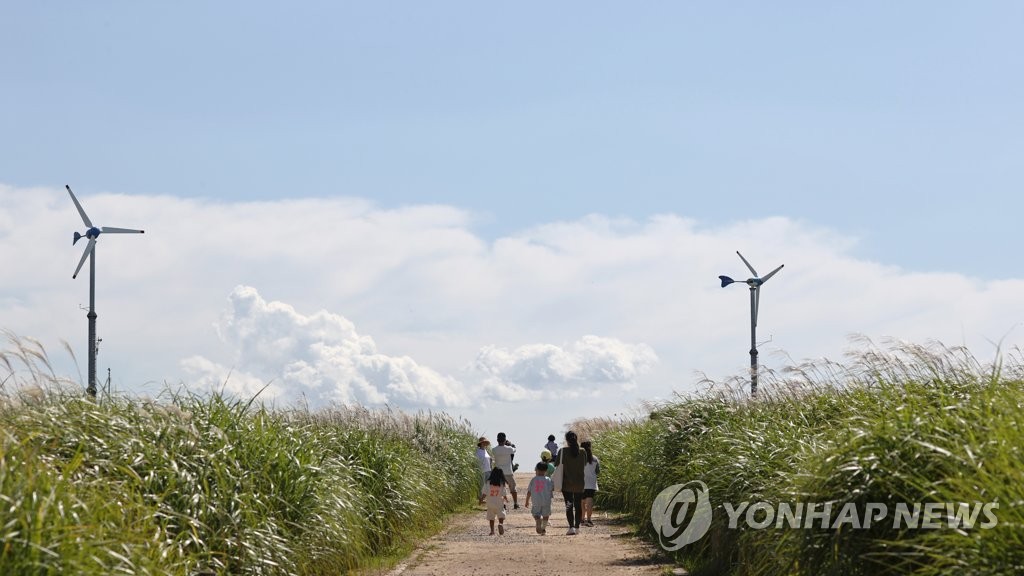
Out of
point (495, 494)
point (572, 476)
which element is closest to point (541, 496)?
point (572, 476)

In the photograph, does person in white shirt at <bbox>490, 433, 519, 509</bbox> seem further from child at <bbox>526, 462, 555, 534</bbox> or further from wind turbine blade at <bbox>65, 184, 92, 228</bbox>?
wind turbine blade at <bbox>65, 184, 92, 228</bbox>

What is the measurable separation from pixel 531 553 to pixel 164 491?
794 cm

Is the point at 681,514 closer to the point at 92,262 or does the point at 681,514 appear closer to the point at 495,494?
the point at 495,494

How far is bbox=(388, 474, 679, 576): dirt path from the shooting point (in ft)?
45.1

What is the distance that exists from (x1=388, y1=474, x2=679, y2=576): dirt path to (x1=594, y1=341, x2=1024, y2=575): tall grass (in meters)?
1.21

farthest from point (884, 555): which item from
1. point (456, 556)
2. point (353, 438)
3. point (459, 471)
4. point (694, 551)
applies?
point (459, 471)

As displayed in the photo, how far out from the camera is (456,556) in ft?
50.8

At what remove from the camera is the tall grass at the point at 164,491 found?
6445 mm

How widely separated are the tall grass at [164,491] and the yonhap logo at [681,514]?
411 cm

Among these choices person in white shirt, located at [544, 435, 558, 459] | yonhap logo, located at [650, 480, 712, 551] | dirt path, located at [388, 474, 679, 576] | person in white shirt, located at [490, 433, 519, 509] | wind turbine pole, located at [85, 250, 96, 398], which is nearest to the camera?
yonhap logo, located at [650, 480, 712, 551]

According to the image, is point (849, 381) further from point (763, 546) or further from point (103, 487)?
point (103, 487)

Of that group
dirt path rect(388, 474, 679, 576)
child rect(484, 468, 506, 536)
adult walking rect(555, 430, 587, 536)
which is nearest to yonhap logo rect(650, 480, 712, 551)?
dirt path rect(388, 474, 679, 576)

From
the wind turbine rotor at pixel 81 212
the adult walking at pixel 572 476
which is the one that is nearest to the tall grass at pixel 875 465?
the adult walking at pixel 572 476

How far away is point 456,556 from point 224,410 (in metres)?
5.63
